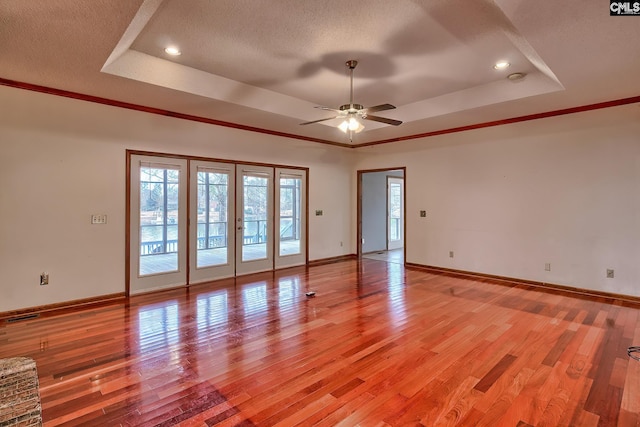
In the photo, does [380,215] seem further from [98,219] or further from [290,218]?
[98,219]

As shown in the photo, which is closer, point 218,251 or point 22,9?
point 22,9

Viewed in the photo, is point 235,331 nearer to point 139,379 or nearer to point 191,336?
point 191,336

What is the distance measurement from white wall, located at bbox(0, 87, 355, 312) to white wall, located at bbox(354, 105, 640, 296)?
464cm

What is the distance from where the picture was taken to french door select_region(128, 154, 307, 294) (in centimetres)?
489

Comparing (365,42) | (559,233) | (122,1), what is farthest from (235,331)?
(559,233)

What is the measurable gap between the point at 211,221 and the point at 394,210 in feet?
19.1

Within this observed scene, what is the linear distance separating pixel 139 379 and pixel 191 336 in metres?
0.82

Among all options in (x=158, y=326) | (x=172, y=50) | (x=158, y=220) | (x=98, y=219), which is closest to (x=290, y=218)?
(x=158, y=220)

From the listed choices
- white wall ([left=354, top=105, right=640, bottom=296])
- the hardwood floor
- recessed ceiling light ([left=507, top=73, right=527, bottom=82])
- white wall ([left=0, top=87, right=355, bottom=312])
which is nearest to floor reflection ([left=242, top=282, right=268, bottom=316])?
the hardwood floor

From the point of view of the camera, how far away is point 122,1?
7.50 feet

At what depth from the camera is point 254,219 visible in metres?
6.17

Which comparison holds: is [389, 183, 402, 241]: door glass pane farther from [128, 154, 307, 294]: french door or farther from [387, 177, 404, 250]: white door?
[128, 154, 307, 294]: french door

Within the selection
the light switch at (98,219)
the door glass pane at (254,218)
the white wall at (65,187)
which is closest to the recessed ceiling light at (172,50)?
the white wall at (65,187)

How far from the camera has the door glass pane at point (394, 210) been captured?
9.55 m
